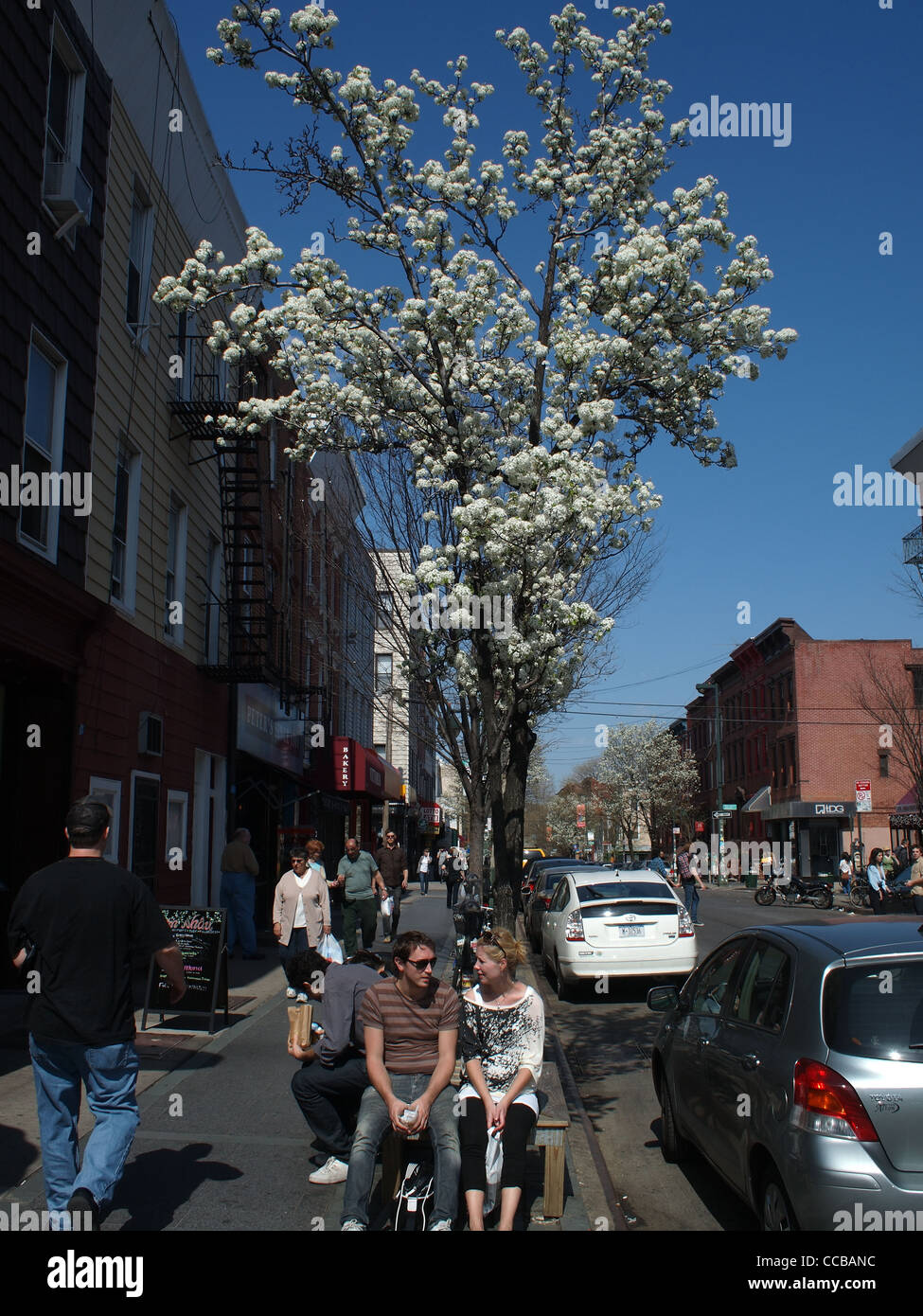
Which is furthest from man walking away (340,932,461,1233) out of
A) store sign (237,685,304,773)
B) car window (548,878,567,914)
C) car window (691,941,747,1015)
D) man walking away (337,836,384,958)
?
store sign (237,685,304,773)

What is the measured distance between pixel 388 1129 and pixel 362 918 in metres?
9.29

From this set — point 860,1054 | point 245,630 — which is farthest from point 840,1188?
point 245,630

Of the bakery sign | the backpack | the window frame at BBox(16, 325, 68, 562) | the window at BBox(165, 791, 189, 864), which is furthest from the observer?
the bakery sign

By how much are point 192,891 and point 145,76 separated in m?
10.8

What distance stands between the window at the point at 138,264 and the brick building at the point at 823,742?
38337mm

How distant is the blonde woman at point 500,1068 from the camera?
17.0 feet

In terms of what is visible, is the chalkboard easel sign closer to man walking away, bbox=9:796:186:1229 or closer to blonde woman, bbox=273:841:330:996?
blonde woman, bbox=273:841:330:996

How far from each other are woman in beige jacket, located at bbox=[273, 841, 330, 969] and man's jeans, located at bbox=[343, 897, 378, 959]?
2591mm

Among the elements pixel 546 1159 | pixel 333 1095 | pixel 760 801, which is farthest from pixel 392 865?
pixel 760 801

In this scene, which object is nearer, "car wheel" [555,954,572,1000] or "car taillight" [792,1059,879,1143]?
"car taillight" [792,1059,879,1143]

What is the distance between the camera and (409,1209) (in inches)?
205

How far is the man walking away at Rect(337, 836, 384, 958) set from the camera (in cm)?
1459

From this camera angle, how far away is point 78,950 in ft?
15.4

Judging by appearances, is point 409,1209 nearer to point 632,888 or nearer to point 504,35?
point 504,35
